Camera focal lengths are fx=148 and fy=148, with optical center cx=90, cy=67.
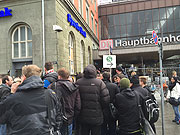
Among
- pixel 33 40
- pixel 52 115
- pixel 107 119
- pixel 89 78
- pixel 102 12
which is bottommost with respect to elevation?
pixel 107 119

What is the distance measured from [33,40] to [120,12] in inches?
754

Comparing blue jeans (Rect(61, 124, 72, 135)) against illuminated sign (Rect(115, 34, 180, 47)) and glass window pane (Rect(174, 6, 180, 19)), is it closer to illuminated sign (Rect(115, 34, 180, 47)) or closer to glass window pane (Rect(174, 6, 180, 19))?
illuminated sign (Rect(115, 34, 180, 47))

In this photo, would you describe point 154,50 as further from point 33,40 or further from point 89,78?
point 89,78

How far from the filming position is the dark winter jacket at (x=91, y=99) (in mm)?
3516

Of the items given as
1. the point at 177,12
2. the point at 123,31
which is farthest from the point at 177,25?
the point at 123,31

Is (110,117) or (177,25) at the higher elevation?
(177,25)

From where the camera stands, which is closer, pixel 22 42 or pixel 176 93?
pixel 176 93

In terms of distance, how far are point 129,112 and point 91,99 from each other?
0.92m

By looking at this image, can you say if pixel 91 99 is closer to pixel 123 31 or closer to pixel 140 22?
pixel 123 31

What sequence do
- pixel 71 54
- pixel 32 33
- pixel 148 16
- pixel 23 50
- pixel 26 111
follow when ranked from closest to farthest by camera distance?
pixel 26 111
pixel 32 33
pixel 23 50
pixel 71 54
pixel 148 16

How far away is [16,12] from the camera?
11195 millimetres

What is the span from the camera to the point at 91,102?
355 cm

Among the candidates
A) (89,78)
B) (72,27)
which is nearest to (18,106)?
(89,78)

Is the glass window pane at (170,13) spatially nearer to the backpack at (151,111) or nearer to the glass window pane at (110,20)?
the glass window pane at (110,20)
